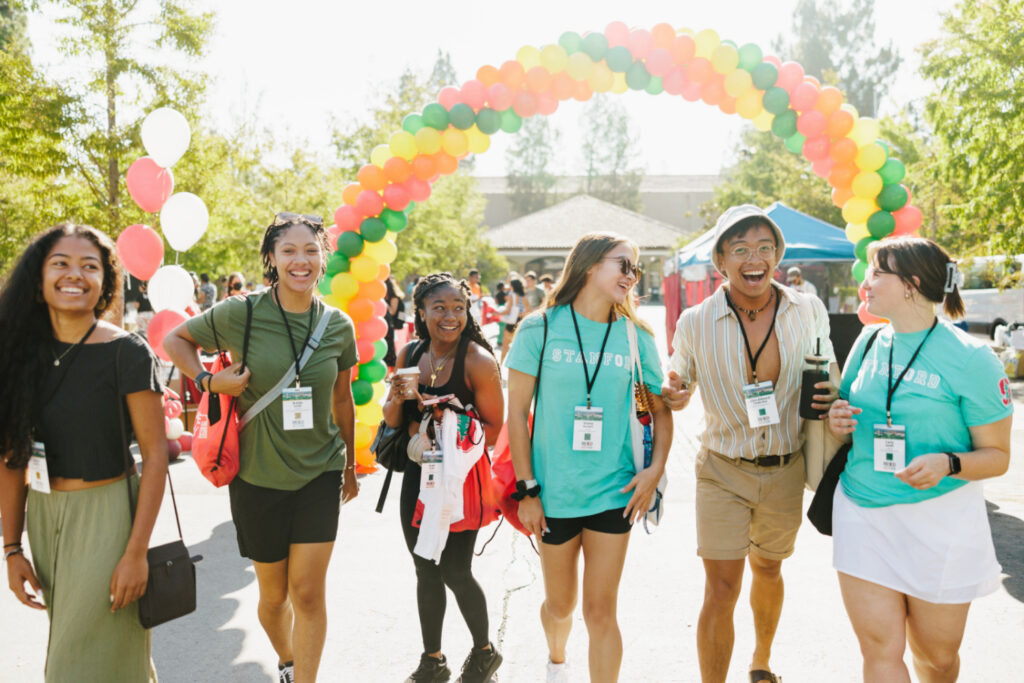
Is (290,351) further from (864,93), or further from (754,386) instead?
(864,93)

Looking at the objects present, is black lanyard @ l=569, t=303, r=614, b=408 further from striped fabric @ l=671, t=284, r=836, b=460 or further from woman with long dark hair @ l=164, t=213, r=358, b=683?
woman with long dark hair @ l=164, t=213, r=358, b=683

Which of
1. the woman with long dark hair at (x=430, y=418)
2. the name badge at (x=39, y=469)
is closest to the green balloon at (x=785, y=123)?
the woman with long dark hair at (x=430, y=418)

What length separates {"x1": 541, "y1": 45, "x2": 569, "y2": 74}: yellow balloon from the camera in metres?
7.14

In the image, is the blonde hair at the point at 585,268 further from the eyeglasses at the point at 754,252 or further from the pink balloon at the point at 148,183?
the pink balloon at the point at 148,183

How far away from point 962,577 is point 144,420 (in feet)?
9.00

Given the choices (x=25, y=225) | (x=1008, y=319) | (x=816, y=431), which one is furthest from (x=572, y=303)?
(x=1008, y=319)

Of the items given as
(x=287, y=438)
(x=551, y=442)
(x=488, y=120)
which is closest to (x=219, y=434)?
(x=287, y=438)

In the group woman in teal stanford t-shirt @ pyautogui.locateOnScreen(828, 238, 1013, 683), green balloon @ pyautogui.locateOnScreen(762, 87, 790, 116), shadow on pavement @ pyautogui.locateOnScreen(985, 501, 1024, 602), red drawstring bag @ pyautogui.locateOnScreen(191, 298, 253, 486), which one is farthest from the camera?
green balloon @ pyautogui.locateOnScreen(762, 87, 790, 116)

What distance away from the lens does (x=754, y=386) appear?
3152 millimetres

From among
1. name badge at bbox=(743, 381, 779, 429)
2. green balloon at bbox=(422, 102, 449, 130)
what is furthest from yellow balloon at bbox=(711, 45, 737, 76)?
name badge at bbox=(743, 381, 779, 429)

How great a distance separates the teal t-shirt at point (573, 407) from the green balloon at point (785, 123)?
5.09 meters

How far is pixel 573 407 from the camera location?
3.08 metres

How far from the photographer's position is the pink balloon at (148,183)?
23.2ft

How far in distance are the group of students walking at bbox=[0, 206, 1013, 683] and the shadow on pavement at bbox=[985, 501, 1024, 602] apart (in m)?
2.15
